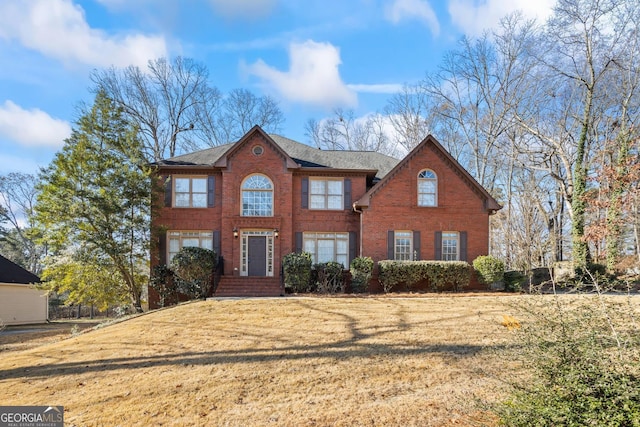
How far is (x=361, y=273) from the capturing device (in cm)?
1602

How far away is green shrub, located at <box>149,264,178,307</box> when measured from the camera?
16656mm

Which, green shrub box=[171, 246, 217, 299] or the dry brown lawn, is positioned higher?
green shrub box=[171, 246, 217, 299]

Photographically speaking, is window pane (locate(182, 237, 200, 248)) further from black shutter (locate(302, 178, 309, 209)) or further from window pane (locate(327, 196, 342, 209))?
window pane (locate(327, 196, 342, 209))

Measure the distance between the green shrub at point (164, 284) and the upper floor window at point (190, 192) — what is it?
3.03 metres

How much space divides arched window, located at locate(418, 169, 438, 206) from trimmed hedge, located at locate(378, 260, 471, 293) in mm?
2943

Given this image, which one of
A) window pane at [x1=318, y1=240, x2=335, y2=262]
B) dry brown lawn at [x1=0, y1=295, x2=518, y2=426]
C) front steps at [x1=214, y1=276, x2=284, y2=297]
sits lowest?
dry brown lawn at [x1=0, y1=295, x2=518, y2=426]

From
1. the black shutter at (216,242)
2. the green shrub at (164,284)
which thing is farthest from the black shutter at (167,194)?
the green shrub at (164,284)

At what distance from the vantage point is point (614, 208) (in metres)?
17.9

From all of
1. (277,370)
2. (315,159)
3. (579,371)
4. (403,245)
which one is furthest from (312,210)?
(579,371)

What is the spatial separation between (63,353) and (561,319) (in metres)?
9.99

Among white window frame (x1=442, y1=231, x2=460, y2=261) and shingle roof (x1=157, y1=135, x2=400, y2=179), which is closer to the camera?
white window frame (x1=442, y1=231, x2=460, y2=261)

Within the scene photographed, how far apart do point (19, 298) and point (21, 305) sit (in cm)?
43

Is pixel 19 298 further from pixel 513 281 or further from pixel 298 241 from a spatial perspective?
pixel 513 281

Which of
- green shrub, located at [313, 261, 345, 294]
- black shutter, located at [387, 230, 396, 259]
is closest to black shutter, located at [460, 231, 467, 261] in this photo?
black shutter, located at [387, 230, 396, 259]
